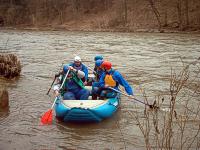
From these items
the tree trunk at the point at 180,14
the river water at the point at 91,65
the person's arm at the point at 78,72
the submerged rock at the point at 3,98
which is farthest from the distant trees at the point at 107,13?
the submerged rock at the point at 3,98

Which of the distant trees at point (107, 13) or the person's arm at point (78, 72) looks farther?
the distant trees at point (107, 13)

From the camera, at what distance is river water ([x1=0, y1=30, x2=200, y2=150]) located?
7.52 metres

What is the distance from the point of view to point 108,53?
21094 mm

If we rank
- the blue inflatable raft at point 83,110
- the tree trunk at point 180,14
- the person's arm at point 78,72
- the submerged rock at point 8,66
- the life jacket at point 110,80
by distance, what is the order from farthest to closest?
the tree trunk at point 180,14, the submerged rock at point 8,66, the life jacket at point 110,80, the person's arm at point 78,72, the blue inflatable raft at point 83,110

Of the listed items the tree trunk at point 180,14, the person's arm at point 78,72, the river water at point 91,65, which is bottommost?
the river water at point 91,65

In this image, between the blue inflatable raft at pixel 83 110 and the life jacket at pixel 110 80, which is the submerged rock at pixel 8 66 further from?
the life jacket at pixel 110 80

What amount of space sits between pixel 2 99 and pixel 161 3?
34.1 meters

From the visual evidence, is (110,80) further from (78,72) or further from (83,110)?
(83,110)

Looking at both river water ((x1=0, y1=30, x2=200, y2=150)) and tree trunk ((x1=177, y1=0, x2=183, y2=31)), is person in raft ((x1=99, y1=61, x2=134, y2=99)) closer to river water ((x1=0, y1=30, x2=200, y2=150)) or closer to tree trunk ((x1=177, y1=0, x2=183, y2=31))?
river water ((x1=0, y1=30, x2=200, y2=150))

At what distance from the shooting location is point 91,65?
17.3 m

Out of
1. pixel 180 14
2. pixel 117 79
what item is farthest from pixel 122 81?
pixel 180 14

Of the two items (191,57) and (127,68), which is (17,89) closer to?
(127,68)

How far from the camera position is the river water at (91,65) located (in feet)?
24.7

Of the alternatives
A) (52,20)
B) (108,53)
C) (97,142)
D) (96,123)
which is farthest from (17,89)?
(52,20)
